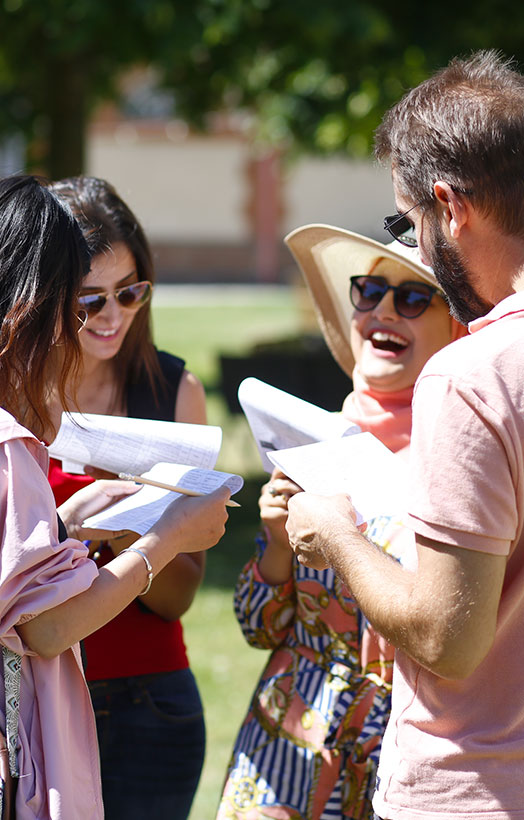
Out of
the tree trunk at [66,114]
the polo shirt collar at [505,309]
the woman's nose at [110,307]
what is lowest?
the woman's nose at [110,307]

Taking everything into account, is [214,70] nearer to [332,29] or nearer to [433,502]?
[332,29]

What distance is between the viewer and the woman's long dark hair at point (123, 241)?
2.43m

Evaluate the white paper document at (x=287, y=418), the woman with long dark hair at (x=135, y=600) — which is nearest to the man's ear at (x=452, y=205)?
the white paper document at (x=287, y=418)

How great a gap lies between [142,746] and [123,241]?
1.22 metres

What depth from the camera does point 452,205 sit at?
152 centimetres

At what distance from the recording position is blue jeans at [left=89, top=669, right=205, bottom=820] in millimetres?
2305

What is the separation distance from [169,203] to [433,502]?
30.6 metres

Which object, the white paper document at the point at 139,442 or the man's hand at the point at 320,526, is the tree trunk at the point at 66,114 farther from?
the man's hand at the point at 320,526

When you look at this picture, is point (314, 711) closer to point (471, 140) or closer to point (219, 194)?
point (471, 140)

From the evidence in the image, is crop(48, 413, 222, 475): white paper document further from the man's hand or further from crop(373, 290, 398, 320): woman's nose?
crop(373, 290, 398, 320): woman's nose

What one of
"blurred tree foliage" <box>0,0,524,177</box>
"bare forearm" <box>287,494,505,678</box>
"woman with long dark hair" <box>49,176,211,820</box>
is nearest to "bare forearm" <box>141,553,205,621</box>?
"woman with long dark hair" <box>49,176,211,820</box>

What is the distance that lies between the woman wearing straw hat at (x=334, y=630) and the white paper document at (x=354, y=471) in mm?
188

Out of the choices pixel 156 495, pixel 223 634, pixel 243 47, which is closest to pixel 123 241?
pixel 156 495

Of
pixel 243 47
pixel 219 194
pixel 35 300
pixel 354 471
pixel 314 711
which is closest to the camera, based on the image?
pixel 35 300
